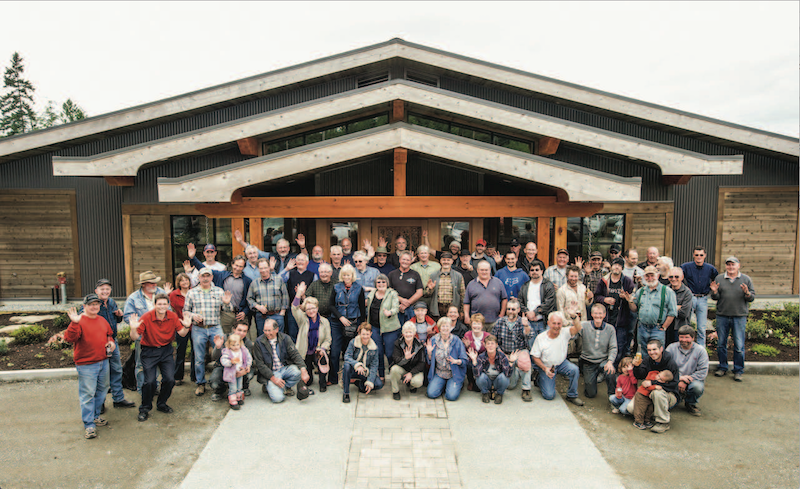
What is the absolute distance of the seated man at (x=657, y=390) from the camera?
582cm

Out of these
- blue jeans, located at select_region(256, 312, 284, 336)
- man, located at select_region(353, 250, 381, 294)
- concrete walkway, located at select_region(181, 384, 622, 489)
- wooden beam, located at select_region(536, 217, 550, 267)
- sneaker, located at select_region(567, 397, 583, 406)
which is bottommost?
concrete walkway, located at select_region(181, 384, 622, 489)

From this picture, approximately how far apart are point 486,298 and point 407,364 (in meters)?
1.55

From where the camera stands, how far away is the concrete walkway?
4770 millimetres

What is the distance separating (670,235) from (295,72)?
9.82 m

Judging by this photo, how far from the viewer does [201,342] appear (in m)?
6.79

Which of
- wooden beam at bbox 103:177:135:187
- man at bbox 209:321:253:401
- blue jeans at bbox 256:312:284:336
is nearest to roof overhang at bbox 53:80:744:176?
wooden beam at bbox 103:177:135:187

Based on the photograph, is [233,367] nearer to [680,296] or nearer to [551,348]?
[551,348]

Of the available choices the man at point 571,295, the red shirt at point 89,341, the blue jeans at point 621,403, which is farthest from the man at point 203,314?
the blue jeans at point 621,403

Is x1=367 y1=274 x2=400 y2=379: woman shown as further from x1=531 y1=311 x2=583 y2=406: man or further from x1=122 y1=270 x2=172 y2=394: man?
x1=122 y1=270 x2=172 y2=394: man

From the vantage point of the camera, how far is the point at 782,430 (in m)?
5.87

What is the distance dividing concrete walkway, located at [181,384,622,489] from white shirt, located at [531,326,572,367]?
583 mm

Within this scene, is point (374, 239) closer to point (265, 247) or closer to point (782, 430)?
point (265, 247)

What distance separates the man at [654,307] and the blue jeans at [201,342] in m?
6.15

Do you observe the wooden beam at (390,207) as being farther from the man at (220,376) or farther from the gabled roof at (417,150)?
the man at (220,376)
